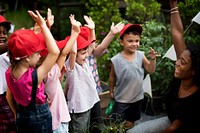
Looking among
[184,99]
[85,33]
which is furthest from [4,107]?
[184,99]

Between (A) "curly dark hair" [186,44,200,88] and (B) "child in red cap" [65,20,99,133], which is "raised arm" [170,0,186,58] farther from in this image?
(B) "child in red cap" [65,20,99,133]

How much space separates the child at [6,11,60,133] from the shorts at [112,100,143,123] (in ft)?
4.38

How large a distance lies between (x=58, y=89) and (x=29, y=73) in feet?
1.60

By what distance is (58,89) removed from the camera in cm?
287

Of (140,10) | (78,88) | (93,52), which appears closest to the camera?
(78,88)

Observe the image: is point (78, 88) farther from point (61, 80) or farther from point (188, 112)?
point (188, 112)

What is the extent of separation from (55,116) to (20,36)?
817mm

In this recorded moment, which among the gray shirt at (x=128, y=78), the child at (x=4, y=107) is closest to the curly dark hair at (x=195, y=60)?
the gray shirt at (x=128, y=78)

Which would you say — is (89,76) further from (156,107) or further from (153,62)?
(156,107)

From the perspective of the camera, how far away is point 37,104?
258cm

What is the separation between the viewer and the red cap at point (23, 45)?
7.94 feet

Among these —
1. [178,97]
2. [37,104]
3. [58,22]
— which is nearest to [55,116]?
[37,104]

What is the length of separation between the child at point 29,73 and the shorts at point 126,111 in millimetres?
1336

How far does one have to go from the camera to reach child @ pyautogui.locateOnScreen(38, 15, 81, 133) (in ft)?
9.03
